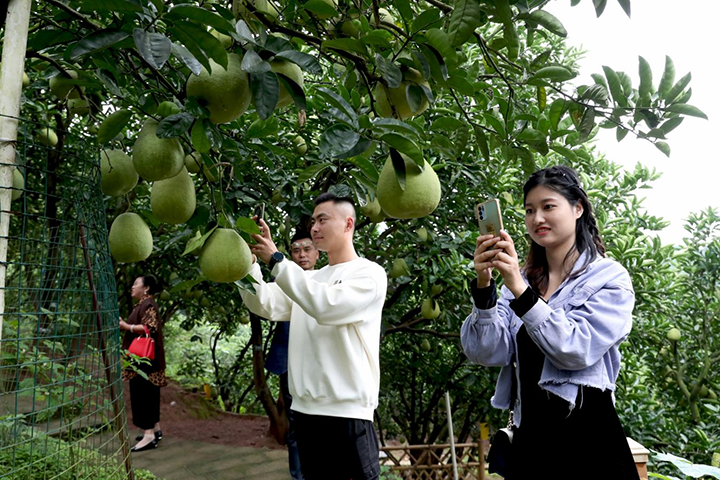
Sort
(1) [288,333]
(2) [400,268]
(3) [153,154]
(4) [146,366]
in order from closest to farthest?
(3) [153,154] < (1) [288,333] < (2) [400,268] < (4) [146,366]

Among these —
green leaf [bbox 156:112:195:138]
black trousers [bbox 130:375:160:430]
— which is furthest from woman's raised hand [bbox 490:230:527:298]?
black trousers [bbox 130:375:160:430]

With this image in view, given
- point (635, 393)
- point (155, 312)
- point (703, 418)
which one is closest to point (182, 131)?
point (155, 312)

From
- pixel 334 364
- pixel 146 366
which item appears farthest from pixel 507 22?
pixel 146 366

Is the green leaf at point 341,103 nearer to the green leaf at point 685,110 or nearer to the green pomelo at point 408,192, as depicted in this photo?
the green pomelo at point 408,192

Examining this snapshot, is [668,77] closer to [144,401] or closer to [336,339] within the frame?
[336,339]

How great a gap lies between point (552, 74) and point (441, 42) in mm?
409

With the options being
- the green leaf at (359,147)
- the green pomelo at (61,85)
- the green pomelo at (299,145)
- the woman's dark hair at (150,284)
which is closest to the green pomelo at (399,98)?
the green leaf at (359,147)

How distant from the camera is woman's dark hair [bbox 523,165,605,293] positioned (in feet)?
4.72

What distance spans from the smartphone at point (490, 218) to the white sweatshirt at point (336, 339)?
0.64 metres

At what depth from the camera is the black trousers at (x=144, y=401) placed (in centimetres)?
A: 429

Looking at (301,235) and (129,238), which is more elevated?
(301,235)

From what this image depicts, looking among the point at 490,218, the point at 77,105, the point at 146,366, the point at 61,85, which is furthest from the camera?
the point at 146,366

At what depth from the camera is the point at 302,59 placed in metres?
0.96

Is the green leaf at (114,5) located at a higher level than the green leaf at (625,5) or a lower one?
lower
